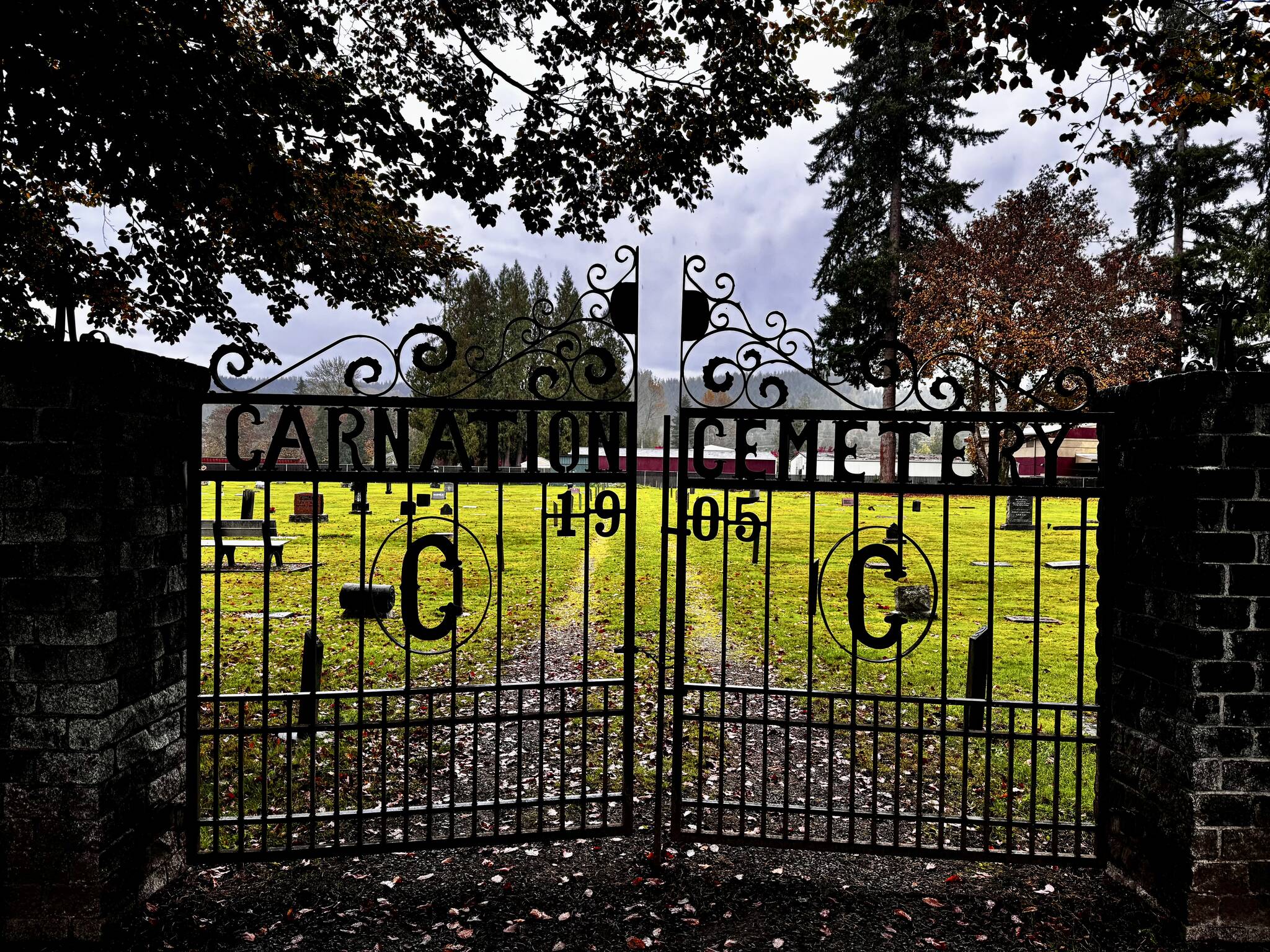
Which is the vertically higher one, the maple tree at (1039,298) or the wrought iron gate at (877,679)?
the maple tree at (1039,298)

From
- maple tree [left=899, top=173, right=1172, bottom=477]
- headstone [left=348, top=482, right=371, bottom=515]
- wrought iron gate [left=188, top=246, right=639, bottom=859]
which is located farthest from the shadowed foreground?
maple tree [left=899, top=173, right=1172, bottom=477]

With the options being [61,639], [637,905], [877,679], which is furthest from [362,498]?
[877,679]

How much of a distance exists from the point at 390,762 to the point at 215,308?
5.42m

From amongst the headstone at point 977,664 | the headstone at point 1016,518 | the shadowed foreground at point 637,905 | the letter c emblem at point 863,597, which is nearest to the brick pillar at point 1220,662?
the shadowed foreground at point 637,905

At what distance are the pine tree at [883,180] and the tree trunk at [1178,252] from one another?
6.23 meters

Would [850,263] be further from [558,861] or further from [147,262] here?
[558,861]

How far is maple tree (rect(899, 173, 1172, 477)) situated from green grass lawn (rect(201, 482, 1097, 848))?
9.41m

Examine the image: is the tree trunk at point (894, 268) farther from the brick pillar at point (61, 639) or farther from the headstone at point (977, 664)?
the brick pillar at point (61, 639)

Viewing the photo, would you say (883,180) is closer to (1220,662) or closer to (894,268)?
(894,268)

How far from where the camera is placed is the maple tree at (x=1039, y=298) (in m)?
22.8

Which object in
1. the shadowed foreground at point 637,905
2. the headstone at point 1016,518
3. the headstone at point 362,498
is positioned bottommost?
the shadowed foreground at point 637,905

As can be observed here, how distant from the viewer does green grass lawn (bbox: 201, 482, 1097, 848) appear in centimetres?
421

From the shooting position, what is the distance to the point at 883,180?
26750mm

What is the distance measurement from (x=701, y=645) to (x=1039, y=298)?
73.6 ft
